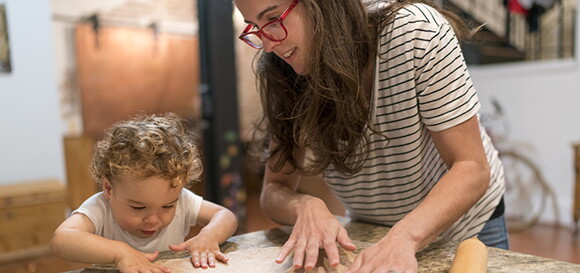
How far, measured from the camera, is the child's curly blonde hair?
3.59 feet

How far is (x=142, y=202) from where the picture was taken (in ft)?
3.64

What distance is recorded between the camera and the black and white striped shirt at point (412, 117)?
3.67 feet

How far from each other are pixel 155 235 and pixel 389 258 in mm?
600

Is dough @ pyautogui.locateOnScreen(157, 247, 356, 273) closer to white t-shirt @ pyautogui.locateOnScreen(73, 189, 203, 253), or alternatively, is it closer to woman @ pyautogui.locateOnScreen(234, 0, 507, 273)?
woman @ pyautogui.locateOnScreen(234, 0, 507, 273)

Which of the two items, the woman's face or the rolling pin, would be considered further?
the woman's face

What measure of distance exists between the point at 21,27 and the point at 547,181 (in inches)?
188

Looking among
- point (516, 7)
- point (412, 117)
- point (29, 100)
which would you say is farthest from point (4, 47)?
point (516, 7)

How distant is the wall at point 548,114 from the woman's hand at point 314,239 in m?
4.13

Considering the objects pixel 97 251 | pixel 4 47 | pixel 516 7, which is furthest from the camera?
Answer: pixel 516 7

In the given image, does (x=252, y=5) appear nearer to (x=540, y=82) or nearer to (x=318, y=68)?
(x=318, y=68)

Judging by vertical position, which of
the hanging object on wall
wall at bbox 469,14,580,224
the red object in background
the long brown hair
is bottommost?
wall at bbox 469,14,580,224

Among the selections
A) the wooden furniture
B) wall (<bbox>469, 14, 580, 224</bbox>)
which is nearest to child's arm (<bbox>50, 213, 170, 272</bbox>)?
the wooden furniture

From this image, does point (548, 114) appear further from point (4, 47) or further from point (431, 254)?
point (4, 47)

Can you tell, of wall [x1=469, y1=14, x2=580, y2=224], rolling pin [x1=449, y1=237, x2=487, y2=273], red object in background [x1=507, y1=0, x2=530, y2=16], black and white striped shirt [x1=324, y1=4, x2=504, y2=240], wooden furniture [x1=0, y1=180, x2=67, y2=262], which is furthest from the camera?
red object in background [x1=507, y1=0, x2=530, y2=16]
